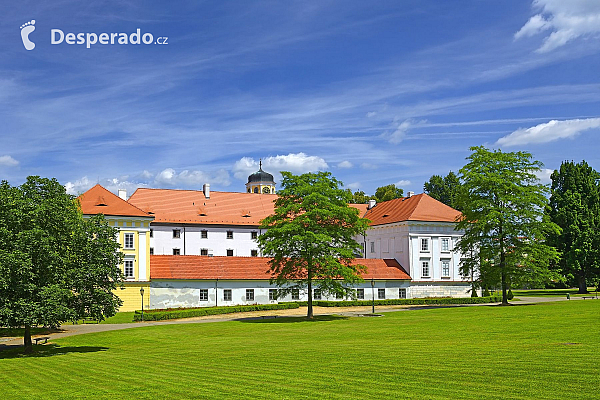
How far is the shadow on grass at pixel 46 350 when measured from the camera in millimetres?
29252

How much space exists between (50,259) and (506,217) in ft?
136

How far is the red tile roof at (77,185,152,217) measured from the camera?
5838 cm

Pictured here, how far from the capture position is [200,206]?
7694 centimetres

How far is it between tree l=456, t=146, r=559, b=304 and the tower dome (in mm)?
66625

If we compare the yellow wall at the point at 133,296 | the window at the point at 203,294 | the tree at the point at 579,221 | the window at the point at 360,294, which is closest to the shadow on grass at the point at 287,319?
the window at the point at 203,294

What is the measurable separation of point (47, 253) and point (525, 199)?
4195cm

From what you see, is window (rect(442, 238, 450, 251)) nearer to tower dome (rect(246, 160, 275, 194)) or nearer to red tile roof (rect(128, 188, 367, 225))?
red tile roof (rect(128, 188, 367, 225))

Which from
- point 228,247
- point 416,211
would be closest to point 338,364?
point 416,211

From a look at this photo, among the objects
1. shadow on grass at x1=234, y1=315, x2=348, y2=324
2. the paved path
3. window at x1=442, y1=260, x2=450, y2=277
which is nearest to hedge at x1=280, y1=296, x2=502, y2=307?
the paved path

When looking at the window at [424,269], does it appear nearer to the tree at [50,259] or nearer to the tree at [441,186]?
the tree at [50,259]

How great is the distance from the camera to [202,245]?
7475 centimetres

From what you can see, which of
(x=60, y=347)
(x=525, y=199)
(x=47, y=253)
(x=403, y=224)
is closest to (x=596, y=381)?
(x=47, y=253)

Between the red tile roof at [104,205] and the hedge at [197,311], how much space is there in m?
11.3

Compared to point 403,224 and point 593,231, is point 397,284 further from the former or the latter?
point 593,231
